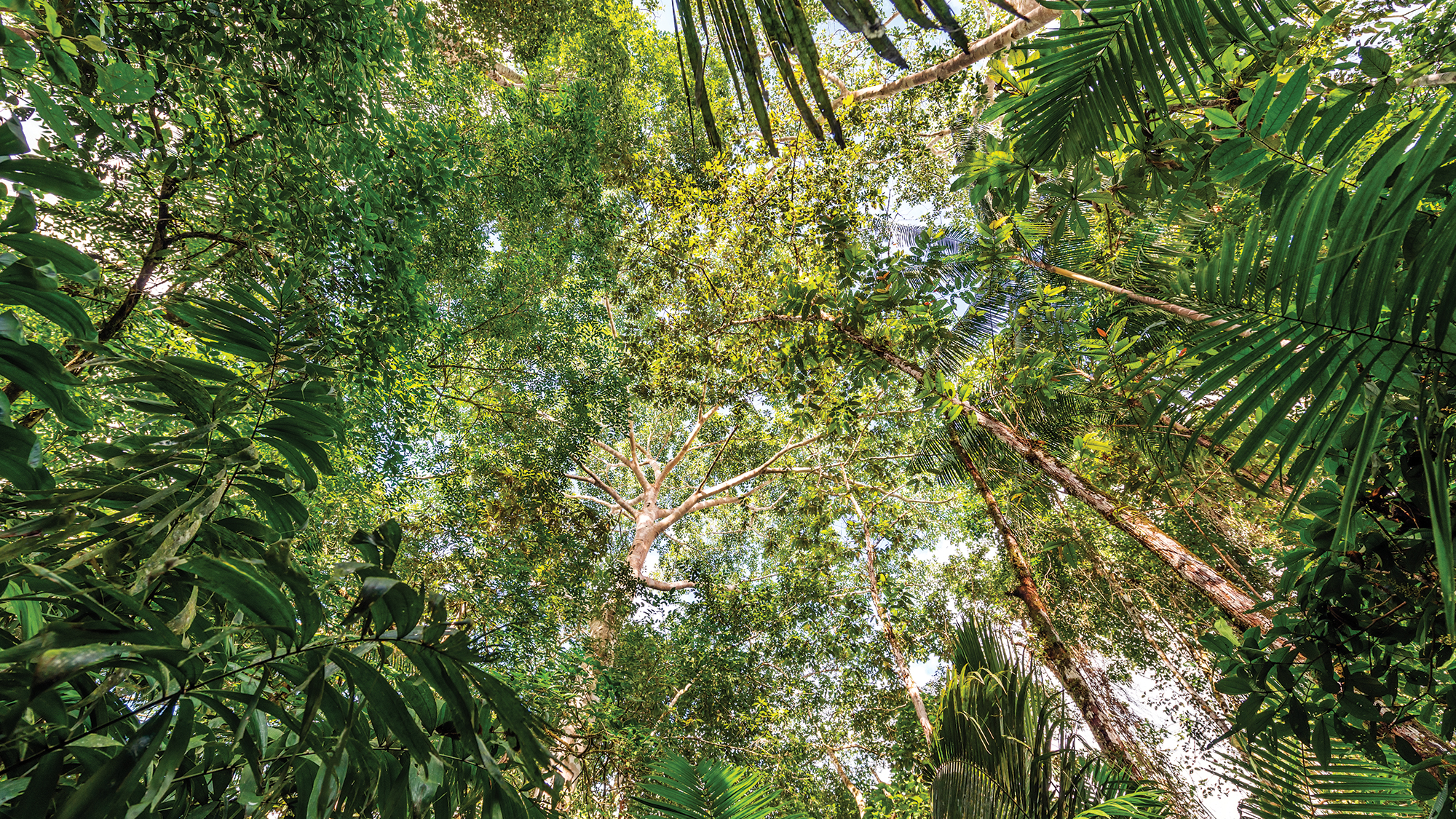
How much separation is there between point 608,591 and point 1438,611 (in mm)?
5186

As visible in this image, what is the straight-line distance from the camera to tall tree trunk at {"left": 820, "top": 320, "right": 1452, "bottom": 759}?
1.76 metres

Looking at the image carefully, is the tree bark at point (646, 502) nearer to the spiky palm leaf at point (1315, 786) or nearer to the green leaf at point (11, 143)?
the spiky palm leaf at point (1315, 786)

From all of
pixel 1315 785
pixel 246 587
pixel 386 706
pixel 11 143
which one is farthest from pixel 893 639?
pixel 11 143

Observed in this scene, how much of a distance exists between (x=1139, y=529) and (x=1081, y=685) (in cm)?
84

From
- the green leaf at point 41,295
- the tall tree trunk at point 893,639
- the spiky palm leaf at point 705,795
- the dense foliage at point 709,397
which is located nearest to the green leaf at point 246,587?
the dense foliage at point 709,397

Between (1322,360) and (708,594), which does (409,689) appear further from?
(708,594)

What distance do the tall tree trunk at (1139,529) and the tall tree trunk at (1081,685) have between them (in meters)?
0.52

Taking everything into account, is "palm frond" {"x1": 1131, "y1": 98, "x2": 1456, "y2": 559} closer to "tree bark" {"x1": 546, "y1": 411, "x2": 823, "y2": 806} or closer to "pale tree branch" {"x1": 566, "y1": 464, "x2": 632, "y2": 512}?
"tree bark" {"x1": 546, "y1": 411, "x2": 823, "y2": 806}

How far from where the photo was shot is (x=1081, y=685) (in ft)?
8.14

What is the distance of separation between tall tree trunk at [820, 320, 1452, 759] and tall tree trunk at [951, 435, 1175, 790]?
52 centimetres

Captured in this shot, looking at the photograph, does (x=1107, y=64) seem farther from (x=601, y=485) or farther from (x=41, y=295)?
(x=601, y=485)

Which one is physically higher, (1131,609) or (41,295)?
(1131,609)

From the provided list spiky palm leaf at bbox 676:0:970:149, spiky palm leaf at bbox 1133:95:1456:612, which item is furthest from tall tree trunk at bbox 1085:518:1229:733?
spiky palm leaf at bbox 676:0:970:149

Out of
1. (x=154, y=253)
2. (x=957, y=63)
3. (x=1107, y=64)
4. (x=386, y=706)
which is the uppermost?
(x=957, y=63)
